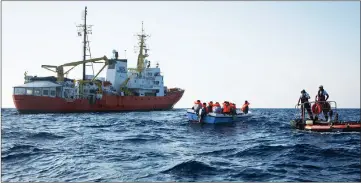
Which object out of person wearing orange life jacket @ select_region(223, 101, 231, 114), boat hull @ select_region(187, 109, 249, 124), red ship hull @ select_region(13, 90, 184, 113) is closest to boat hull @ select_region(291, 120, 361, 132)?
boat hull @ select_region(187, 109, 249, 124)

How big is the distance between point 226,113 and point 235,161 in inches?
637

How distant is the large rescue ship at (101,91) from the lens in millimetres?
42062

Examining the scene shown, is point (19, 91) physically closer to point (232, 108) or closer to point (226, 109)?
point (226, 109)

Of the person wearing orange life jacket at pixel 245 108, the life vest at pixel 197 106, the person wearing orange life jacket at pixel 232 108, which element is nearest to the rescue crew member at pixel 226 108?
the person wearing orange life jacket at pixel 232 108

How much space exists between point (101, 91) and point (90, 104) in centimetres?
283

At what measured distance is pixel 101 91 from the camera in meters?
47.8

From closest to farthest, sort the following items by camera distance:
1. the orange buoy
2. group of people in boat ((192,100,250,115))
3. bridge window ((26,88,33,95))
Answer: the orange buoy → group of people in boat ((192,100,250,115)) → bridge window ((26,88,33,95))

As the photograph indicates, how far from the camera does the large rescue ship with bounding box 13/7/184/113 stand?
42.1 m

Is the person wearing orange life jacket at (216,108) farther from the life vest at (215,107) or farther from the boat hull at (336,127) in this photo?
the boat hull at (336,127)

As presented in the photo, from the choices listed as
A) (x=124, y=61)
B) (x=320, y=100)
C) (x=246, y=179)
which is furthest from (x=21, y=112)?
(x=246, y=179)

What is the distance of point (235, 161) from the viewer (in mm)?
11539

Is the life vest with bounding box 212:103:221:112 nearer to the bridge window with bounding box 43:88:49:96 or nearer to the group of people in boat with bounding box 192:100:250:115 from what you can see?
the group of people in boat with bounding box 192:100:250:115

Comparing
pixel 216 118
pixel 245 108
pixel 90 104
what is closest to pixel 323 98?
pixel 216 118

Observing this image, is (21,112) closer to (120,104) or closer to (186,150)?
(120,104)
